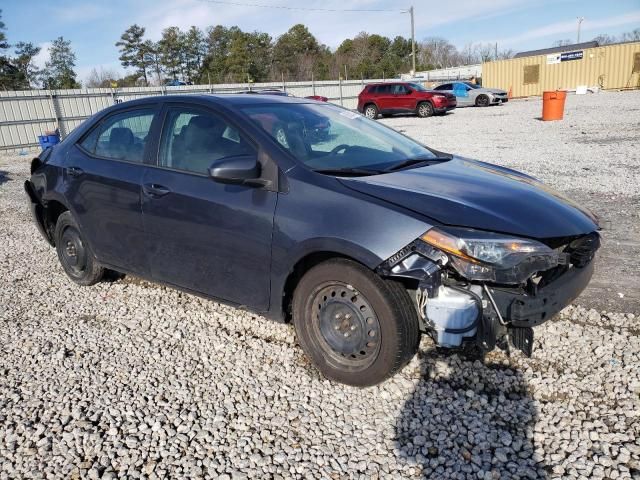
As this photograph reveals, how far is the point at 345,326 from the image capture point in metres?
2.75

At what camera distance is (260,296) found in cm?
304

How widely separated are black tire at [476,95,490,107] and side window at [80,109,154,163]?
90.4 ft

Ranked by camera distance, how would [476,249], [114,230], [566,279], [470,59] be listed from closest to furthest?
[476,249] < [566,279] < [114,230] < [470,59]

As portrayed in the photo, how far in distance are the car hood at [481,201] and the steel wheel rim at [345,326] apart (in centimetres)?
57

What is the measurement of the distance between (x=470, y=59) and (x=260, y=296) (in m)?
84.1

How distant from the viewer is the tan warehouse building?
113 ft

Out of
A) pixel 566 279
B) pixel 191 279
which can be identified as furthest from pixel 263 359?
pixel 566 279

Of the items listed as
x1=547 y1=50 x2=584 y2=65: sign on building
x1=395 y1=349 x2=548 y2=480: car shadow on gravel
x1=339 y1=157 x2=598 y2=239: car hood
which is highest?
x1=547 y1=50 x2=584 y2=65: sign on building

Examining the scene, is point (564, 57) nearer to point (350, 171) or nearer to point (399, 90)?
point (399, 90)

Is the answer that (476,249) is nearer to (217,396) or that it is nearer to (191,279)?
(217,396)

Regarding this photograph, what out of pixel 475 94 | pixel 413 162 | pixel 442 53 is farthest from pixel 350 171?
pixel 442 53

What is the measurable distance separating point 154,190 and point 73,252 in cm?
161

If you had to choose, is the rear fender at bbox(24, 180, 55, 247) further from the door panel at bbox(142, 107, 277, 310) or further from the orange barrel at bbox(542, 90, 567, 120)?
the orange barrel at bbox(542, 90, 567, 120)

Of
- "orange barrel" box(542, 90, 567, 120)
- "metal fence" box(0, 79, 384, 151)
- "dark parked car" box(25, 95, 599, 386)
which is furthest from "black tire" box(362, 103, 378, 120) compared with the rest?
"dark parked car" box(25, 95, 599, 386)
